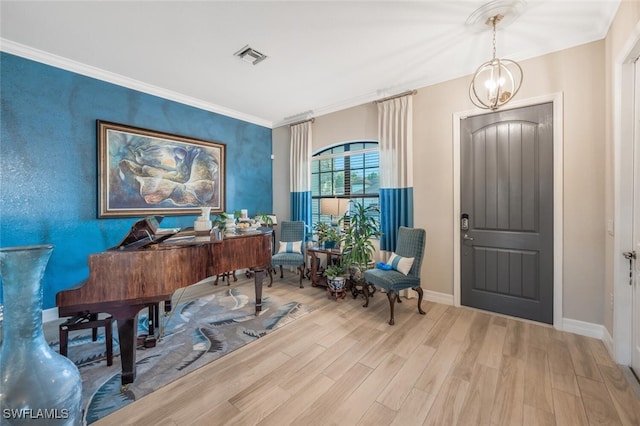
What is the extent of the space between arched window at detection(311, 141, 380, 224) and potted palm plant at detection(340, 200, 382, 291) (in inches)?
14.4

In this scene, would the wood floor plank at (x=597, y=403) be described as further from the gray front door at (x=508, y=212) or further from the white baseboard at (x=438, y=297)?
the white baseboard at (x=438, y=297)

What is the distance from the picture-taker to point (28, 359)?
91cm

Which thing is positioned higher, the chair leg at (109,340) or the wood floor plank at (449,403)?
the chair leg at (109,340)

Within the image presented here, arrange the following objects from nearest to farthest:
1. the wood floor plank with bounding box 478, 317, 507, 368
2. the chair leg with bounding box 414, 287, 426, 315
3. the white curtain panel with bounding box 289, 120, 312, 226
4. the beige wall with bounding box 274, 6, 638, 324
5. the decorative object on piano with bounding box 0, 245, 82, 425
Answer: the decorative object on piano with bounding box 0, 245, 82, 425 → the wood floor plank with bounding box 478, 317, 507, 368 → the beige wall with bounding box 274, 6, 638, 324 → the chair leg with bounding box 414, 287, 426, 315 → the white curtain panel with bounding box 289, 120, 312, 226

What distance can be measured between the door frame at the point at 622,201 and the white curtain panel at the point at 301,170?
12.4ft

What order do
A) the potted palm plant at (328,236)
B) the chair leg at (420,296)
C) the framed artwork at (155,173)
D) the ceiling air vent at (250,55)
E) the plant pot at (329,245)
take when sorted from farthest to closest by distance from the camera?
the plant pot at (329,245) → the potted palm plant at (328,236) → the framed artwork at (155,173) → the chair leg at (420,296) → the ceiling air vent at (250,55)

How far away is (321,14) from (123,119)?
298 cm

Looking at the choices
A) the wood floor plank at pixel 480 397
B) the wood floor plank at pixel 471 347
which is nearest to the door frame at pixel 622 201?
the wood floor plank at pixel 471 347

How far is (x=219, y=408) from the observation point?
68.1 inches

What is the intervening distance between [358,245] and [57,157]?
Result: 12.4 feet

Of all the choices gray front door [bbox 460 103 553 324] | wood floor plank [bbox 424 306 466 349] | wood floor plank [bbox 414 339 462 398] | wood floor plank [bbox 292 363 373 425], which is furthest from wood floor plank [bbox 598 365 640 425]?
wood floor plank [bbox 292 363 373 425]

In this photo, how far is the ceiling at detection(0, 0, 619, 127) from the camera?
7.37 feet

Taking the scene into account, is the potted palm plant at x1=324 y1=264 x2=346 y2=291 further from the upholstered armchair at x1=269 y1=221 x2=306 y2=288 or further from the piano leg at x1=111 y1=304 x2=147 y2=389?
the piano leg at x1=111 y1=304 x2=147 y2=389

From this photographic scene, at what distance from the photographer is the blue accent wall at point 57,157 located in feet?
9.04
